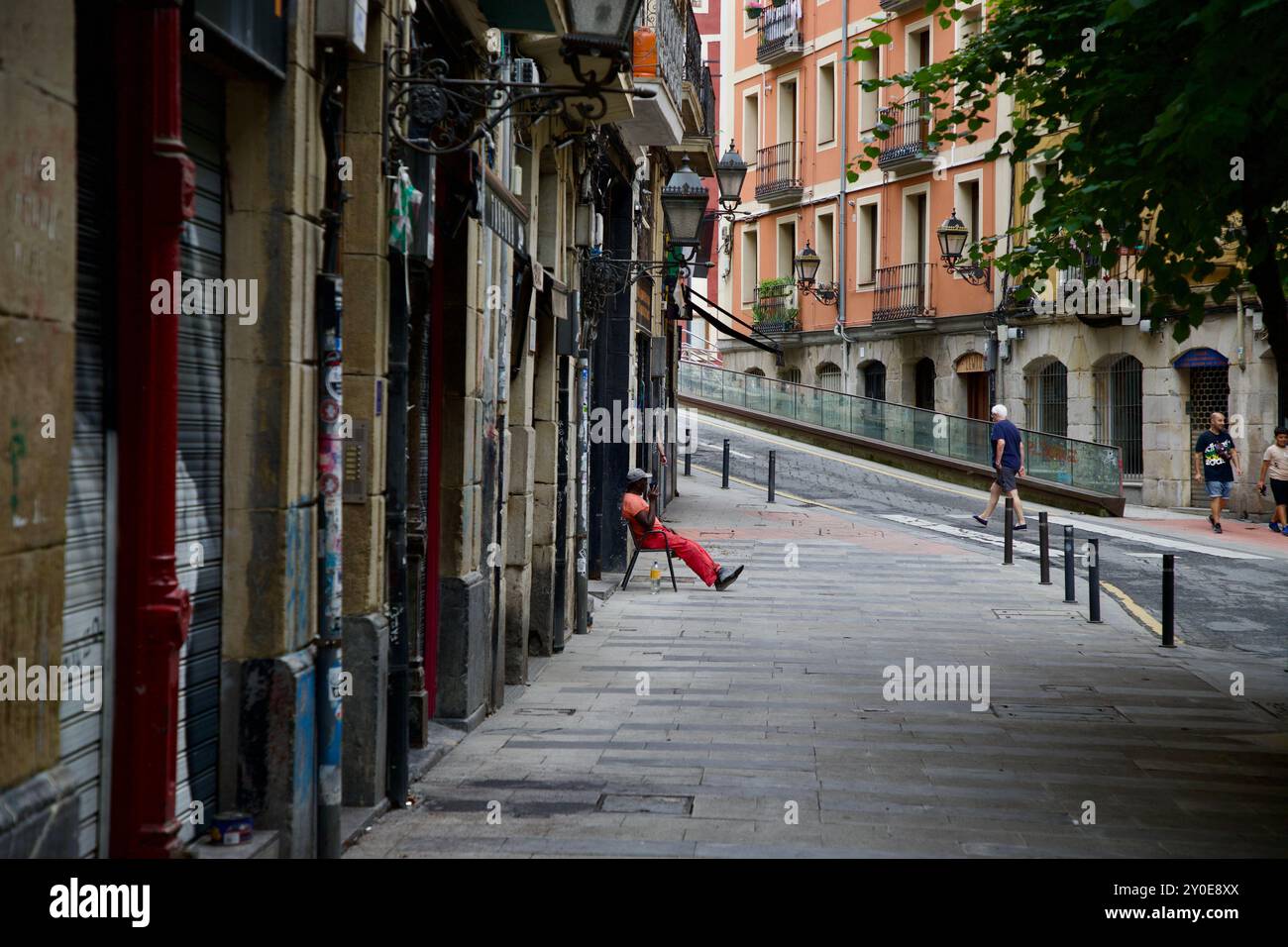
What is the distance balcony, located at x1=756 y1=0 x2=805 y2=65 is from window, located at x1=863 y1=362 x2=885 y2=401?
9627mm

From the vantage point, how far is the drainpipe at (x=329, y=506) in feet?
19.3

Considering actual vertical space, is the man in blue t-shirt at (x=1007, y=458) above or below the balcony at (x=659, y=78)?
below

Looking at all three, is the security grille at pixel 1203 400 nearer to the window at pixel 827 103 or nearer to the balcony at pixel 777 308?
the window at pixel 827 103

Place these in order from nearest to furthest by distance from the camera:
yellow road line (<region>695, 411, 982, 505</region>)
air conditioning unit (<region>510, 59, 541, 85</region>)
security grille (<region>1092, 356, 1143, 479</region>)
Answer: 1. air conditioning unit (<region>510, 59, 541, 85</region>)
2. yellow road line (<region>695, 411, 982, 505</region>)
3. security grille (<region>1092, 356, 1143, 479</region>)

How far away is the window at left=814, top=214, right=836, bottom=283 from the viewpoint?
1697 inches

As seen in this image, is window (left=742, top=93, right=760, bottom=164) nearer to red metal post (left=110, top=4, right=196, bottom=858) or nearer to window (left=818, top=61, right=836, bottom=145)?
window (left=818, top=61, right=836, bottom=145)

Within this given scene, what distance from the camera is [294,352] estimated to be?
18.5ft

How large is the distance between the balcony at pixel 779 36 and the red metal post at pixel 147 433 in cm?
4067

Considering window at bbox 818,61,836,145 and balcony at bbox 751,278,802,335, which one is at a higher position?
window at bbox 818,61,836,145

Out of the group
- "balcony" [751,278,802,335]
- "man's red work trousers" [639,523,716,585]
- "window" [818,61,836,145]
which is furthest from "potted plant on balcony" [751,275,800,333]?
"man's red work trousers" [639,523,716,585]

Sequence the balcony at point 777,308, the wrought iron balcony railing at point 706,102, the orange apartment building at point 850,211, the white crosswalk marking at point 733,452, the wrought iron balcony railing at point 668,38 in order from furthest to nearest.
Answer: the balcony at point 777,308 < the orange apartment building at point 850,211 < the white crosswalk marking at point 733,452 < the wrought iron balcony railing at point 706,102 < the wrought iron balcony railing at point 668,38

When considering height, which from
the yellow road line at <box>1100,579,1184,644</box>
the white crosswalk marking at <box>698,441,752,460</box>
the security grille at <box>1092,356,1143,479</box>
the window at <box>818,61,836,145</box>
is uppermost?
the window at <box>818,61,836,145</box>

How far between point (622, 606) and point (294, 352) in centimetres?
1000

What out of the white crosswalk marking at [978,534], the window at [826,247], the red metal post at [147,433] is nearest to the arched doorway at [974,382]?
the window at [826,247]
